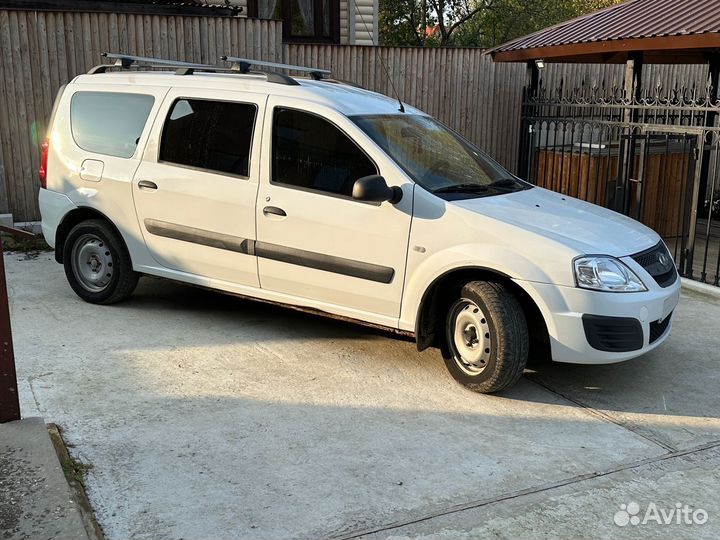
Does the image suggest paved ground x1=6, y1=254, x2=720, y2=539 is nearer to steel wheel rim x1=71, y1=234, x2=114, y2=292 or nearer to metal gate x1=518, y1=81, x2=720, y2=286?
steel wheel rim x1=71, y1=234, x2=114, y2=292

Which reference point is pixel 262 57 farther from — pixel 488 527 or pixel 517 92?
pixel 488 527

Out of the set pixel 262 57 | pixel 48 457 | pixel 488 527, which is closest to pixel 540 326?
pixel 488 527

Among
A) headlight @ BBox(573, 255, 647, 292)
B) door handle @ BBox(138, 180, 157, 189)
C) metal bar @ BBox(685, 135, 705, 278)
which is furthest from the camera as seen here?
metal bar @ BBox(685, 135, 705, 278)

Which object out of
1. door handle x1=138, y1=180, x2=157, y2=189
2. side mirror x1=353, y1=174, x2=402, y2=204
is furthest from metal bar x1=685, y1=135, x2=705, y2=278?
door handle x1=138, y1=180, x2=157, y2=189

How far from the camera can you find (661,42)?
8.05 metres

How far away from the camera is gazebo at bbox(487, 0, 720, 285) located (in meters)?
7.96

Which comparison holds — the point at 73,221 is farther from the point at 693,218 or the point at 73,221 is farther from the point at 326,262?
the point at 693,218

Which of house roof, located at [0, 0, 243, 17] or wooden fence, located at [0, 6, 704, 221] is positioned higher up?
house roof, located at [0, 0, 243, 17]

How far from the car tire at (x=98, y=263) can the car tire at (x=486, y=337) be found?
2.92 m

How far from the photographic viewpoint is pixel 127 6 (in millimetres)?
11414

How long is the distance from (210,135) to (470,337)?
2.57 metres

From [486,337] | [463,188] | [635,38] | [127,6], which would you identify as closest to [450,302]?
[486,337]

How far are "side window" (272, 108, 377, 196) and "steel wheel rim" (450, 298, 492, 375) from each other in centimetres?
111

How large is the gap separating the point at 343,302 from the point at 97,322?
2147mm
